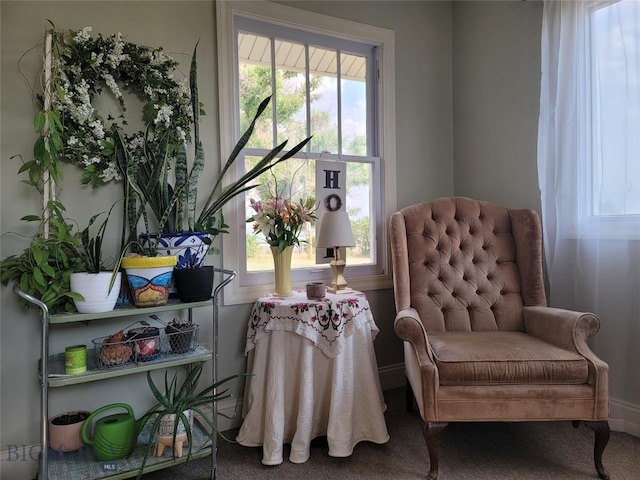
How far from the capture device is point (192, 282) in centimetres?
172

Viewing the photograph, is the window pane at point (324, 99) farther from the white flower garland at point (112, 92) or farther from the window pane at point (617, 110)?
the window pane at point (617, 110)

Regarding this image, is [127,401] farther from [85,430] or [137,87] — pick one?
[137,87]

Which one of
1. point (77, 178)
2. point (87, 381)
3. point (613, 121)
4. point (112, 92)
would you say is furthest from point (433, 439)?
point (112, 92)

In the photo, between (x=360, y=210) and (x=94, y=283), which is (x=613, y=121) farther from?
(x=94, y=283)

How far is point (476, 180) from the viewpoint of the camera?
2.89 meters

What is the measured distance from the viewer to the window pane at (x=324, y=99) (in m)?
2.53

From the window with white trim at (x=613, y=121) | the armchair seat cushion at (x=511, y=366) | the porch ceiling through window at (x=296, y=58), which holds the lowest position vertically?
the armchair seat cushion at (x=511, y=366)

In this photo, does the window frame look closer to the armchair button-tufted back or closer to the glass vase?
the glass vase

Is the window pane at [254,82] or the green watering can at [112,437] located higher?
the window pane at [254,82]

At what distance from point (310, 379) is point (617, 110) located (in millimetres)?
1978

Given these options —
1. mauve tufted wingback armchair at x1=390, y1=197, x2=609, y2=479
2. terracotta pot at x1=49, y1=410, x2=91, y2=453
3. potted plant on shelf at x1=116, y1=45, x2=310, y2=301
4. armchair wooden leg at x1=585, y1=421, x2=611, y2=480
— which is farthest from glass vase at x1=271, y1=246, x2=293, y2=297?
armchair wooden leg at x1=585, y1=421, x2=611, y2=480

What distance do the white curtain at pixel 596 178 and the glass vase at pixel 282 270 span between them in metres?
1.46

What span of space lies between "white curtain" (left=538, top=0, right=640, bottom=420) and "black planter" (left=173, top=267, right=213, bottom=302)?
6.09 ft

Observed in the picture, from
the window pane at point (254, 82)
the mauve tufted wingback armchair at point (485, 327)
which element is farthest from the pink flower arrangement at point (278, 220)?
the mauve tufted wingback armchair at point (485, 327)
